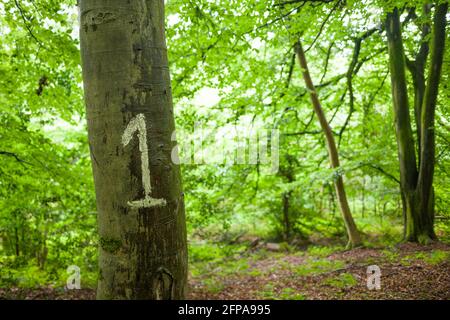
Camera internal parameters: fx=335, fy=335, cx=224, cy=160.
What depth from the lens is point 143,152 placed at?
1404 millimetres

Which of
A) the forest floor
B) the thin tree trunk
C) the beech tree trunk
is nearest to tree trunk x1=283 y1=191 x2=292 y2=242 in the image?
the forest floor

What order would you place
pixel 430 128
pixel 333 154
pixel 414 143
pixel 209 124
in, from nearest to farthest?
pixel 430 128 → pixel 414 143 → pixel 209 124 → pixel 333 154

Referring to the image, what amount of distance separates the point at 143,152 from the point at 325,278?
5.41 meters

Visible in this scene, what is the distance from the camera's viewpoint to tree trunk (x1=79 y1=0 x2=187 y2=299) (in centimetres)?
138

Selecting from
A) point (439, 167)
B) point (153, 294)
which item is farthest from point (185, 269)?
point (439, 167)

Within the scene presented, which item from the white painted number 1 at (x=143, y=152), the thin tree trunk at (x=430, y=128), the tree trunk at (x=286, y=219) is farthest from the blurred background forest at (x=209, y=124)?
the white painted number 1 at (x=143, y=152)

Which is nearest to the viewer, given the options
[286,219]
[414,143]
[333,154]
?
[414,143]

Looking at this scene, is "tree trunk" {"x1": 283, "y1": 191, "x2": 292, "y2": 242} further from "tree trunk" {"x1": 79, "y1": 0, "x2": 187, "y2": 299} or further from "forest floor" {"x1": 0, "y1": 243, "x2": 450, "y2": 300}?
"tree trunk" {"x1": 79, "y1": 0, "x2": 187, "y2": 299}

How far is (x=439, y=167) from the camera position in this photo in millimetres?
6621

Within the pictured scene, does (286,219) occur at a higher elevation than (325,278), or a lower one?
higher

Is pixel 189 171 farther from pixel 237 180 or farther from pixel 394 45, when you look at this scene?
pixel 394 45

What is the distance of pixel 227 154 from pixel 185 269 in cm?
735

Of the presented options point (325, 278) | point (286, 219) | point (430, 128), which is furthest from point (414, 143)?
point (286, 219)

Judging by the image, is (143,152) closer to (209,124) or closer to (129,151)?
(129,151)
